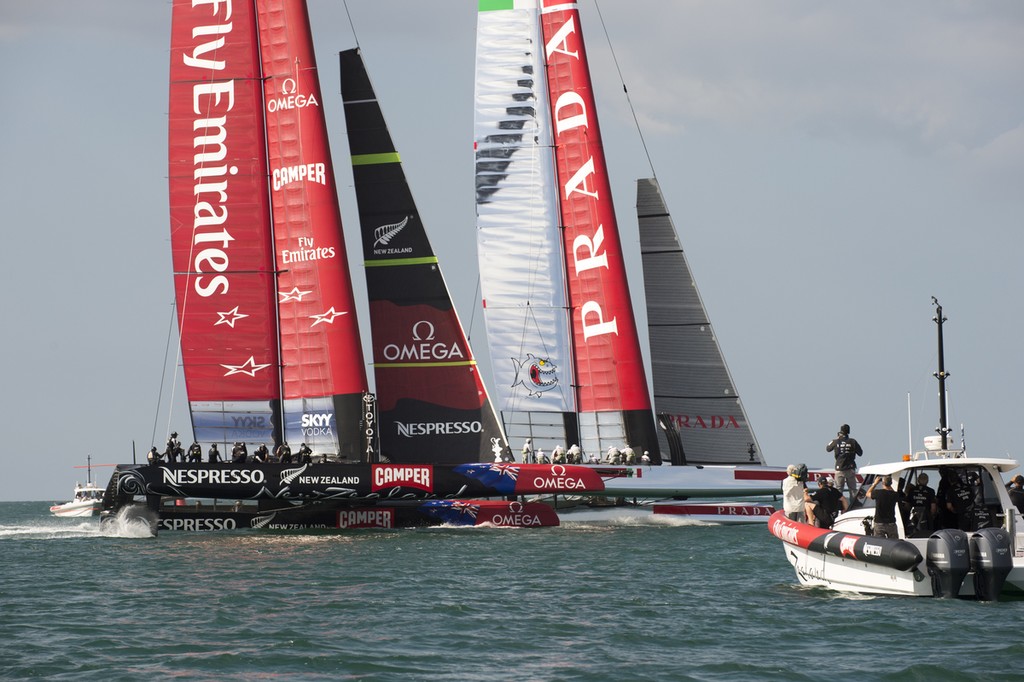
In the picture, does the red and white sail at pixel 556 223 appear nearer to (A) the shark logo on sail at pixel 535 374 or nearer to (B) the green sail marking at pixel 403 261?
(A) the shark logo on sail at pixel 535 374

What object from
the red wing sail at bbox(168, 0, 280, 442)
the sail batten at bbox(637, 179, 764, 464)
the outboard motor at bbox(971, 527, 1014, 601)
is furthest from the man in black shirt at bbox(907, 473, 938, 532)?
the red wing sail at bbox(168, 0, 280, 442)

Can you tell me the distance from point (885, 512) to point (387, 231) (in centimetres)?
1902

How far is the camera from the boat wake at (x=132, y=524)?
1195 inches

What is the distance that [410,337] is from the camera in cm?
3456

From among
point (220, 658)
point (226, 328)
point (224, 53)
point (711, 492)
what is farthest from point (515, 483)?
point (220, 658)

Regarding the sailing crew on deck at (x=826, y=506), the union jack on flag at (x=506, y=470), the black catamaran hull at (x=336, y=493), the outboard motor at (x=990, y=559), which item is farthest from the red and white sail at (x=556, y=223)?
the outboard motor at (x=990, y=559)

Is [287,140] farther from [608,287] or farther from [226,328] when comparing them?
[608,287]

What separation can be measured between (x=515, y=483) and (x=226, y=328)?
318 inches

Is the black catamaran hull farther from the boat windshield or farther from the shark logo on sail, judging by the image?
the boat windshield

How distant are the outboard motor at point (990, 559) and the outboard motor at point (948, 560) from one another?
111mm

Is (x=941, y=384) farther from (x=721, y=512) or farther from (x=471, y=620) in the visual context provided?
(x=471, y=620)

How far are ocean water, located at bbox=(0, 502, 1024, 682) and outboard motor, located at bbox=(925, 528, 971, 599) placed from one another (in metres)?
0.32

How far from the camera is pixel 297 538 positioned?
29500mm

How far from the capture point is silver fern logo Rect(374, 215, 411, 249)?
114 ft
